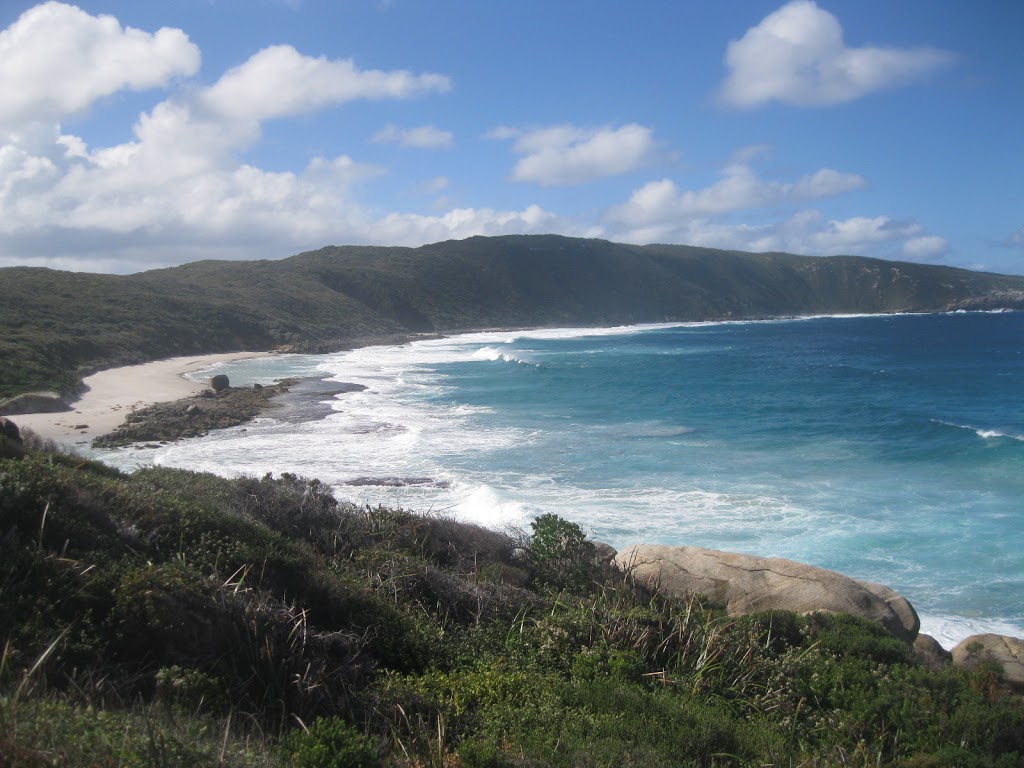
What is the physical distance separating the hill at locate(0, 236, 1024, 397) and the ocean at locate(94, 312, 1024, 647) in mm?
13847

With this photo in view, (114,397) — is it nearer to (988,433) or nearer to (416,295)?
(988,433)

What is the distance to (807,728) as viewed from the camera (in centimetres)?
528

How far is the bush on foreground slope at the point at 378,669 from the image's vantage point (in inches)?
160

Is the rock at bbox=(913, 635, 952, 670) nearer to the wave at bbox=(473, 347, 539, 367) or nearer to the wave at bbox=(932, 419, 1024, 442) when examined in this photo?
the wave at bbox=(932, 419, 1024, 442)

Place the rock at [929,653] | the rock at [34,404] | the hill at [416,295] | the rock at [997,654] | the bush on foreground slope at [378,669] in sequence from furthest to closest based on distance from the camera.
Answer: the hill at [416,295] < the rock at [34,404] < the rock at [997,654] < the rock at [929,653] < the bush on foreground slope at [378,669]

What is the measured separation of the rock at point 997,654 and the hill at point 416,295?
31193mm

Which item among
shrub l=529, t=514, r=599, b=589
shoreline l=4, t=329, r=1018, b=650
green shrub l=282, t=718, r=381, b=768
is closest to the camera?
green shrub l=282, t=718, r=381, b=768

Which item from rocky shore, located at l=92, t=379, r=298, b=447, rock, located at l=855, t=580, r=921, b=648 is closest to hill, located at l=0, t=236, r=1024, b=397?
rocky shore, located at l=92, t=379, r=298, b=447

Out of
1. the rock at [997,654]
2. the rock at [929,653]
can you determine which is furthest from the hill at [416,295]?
the rock at [997,654]

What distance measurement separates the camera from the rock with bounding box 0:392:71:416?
992 inches

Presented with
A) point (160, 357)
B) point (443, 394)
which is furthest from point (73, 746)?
point (160, 357)

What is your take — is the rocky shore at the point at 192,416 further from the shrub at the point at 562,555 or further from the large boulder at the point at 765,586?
the large boulder at the point at 765,586

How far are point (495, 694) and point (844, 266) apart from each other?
504 feet

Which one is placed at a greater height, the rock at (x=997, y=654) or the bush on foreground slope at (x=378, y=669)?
the bush on foreground slope at (x=378, y=669)
